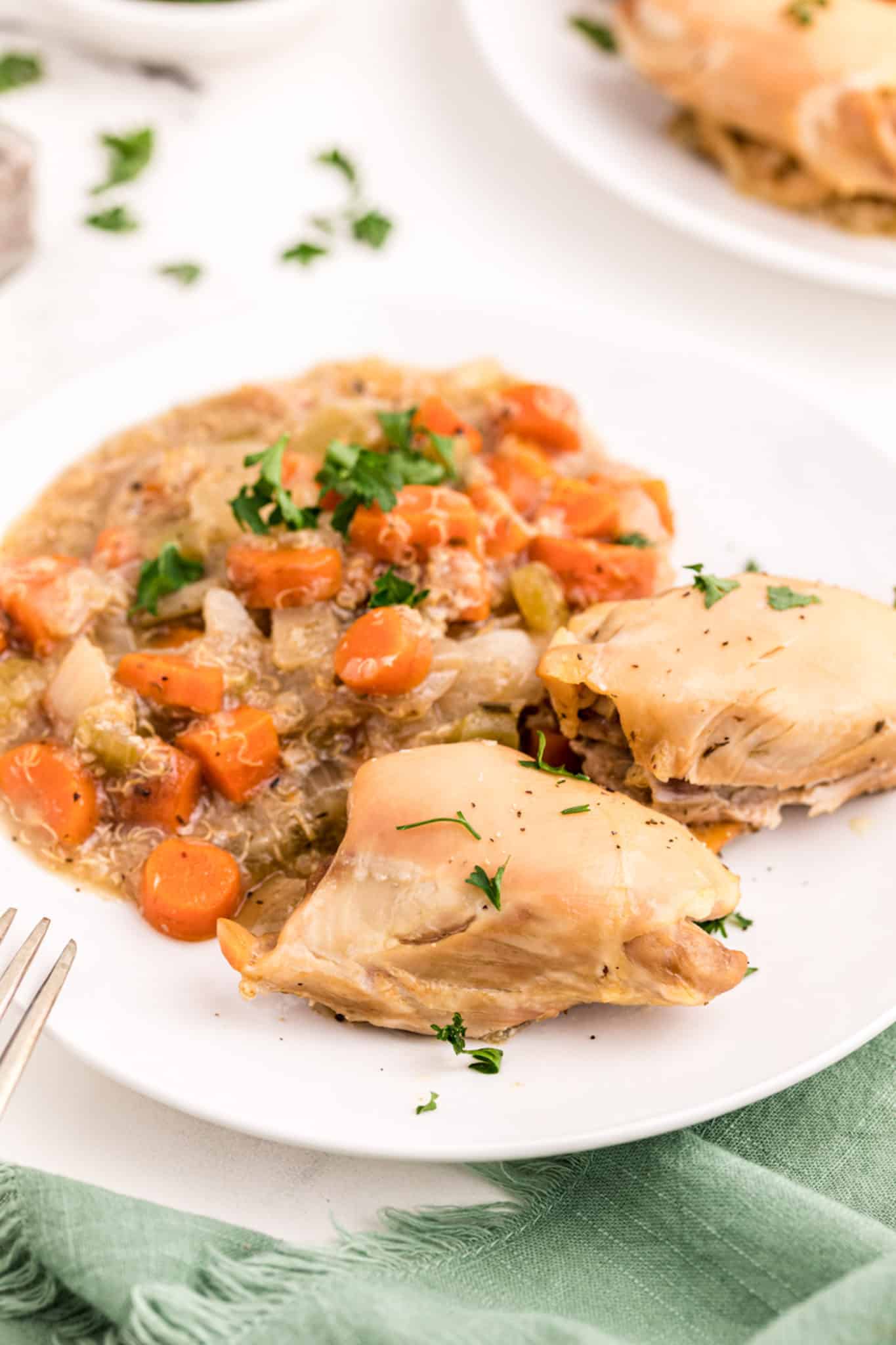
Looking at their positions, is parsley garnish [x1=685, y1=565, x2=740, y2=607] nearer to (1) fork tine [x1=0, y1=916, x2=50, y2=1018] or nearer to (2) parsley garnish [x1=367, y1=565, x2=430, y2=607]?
(2) parsley garnish [x1=367, y1=565, x2=430, y2=607]

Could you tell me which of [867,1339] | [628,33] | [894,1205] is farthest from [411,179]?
[867,1339]

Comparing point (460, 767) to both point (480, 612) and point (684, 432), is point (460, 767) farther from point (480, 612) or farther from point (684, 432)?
point (684, 432)

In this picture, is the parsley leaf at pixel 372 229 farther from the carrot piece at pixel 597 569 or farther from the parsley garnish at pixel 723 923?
the parsley garnish at pixel 723 923

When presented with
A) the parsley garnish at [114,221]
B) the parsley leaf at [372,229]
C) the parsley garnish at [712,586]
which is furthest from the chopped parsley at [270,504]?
the parsley garnish at [114,221]

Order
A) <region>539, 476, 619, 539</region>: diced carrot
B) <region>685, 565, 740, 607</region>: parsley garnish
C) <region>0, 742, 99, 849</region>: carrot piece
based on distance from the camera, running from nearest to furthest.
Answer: <region>0, 742, 99, 849</region>: carrot piece
<region>685, 565, 740, 607</region>: parsley garnish
<region>539, 476, 619, 539</region>: diced carrot

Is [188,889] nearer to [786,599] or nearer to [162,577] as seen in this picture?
[162,577]

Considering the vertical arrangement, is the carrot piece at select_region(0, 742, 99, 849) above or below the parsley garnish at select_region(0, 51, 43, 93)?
below

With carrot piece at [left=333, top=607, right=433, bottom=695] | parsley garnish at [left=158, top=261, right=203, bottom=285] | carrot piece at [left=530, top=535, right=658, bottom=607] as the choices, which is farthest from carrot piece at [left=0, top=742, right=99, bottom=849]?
parsley garnish at [left=158, top=261, right=203, bottom=285]
